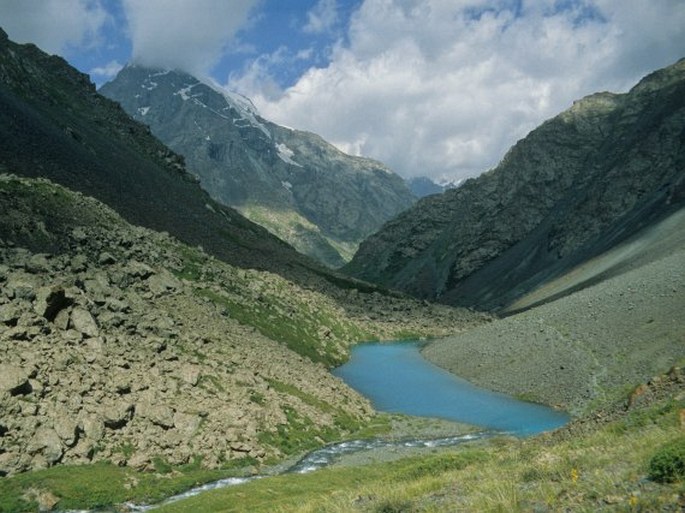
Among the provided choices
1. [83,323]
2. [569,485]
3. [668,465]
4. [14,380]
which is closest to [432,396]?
[83,323]

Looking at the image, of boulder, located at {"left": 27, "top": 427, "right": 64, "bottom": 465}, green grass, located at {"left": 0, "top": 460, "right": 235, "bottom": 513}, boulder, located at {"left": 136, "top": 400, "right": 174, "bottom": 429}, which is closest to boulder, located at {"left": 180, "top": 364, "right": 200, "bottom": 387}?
boulder, located at {"left": 136, "top": 400, "right": 174, "bottom": 429}

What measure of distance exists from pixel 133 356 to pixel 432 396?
44379 millimetres

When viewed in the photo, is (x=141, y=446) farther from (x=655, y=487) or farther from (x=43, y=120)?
(x=43, y=120)

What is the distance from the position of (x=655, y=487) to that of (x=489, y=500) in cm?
380

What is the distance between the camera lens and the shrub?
13703mm

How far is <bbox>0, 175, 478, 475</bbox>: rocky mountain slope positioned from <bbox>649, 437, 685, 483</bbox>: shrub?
4046 cm

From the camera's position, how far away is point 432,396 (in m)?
85.1

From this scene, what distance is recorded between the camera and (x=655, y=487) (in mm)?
13484

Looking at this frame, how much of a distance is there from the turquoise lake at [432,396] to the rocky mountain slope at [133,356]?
7.84 m

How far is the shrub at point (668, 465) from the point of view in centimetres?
1370

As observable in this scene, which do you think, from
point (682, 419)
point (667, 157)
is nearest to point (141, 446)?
point (682, 419)

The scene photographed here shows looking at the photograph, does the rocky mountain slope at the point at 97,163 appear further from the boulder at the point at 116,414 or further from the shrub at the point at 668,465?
the shrub at the point at 668,465

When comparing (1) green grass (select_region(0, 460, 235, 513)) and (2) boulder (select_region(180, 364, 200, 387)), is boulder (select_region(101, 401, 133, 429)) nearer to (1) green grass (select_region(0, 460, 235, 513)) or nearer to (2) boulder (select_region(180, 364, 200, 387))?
(1) green grass (select_region(0, 460, 235, 513))

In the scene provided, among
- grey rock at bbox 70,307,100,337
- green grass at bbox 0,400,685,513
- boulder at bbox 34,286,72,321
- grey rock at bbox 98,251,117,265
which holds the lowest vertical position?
green grass at bbox 0,400,685,513
